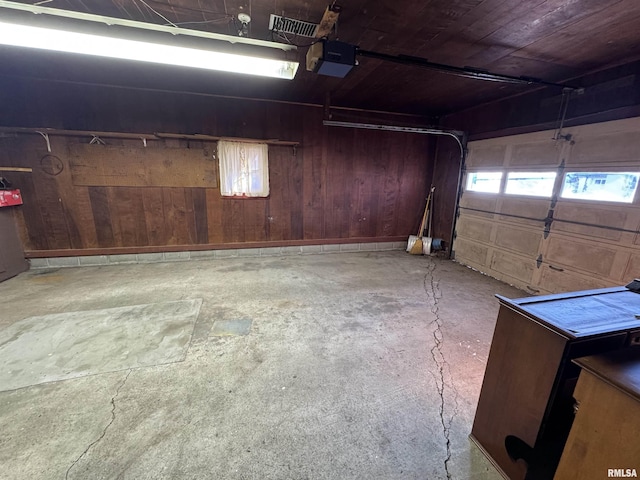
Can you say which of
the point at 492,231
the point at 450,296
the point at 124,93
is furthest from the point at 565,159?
the point at 124,93

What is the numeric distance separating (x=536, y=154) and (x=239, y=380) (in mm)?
4414

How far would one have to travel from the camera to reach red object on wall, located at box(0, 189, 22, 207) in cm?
348

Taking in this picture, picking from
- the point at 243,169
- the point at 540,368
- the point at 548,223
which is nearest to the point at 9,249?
the point at 243,169

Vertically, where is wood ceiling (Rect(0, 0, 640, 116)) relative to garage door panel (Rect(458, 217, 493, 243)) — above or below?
above

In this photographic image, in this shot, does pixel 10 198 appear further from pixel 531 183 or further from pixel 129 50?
pixel 531 183

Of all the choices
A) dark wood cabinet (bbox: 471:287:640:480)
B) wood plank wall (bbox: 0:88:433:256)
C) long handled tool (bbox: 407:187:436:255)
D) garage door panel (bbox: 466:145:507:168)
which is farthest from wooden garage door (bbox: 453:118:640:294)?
dark wood cabinet (bbox: 471:287:640:480)

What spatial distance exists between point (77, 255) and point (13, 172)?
1.42 m

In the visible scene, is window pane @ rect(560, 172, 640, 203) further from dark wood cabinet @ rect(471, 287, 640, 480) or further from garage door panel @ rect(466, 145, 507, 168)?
dark wood cabinet @ rect(471, 287, 640, 480)

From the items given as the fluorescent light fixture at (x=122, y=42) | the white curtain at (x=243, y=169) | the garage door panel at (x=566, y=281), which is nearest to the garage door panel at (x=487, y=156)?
the garage door panel at (x=566, y=281)

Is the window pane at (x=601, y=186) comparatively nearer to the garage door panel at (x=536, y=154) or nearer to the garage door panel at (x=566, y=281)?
the garage door panel at (x=536, y=154)

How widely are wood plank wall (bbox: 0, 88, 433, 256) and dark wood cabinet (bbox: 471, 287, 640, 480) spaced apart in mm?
4060

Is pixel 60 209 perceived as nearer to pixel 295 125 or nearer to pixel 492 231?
pixel 295 125

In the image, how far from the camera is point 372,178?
5.24 m

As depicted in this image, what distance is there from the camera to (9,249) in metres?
3.66
